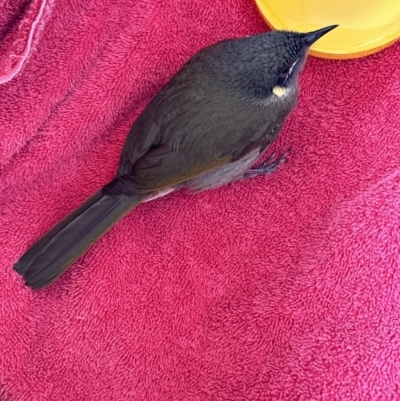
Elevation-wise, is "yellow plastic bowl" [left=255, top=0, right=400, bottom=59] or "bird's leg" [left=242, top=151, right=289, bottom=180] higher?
"yellow plastic bowl" [left=255, top=0, right=400, bottom=59]

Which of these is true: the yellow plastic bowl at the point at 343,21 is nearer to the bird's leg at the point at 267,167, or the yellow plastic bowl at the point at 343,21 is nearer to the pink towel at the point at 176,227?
the pink towel at the point at 176,227

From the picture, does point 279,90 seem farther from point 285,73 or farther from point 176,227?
point 176,227

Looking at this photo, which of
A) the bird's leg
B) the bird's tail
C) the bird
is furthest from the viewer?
the bird's leg

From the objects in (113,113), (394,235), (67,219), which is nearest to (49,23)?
(113,113)

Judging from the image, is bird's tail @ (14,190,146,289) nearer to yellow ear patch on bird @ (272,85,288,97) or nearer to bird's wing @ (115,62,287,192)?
bird's wing @ (115,62,287,192)

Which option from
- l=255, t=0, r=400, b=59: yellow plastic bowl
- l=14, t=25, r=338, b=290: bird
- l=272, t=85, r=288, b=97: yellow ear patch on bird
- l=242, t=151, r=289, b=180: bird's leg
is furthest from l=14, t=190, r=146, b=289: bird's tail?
l=255, t=0, r=400, b=59: yellow plastic bowl

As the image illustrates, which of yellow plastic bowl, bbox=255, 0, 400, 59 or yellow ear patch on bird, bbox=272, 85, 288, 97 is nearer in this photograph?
yellow ear patch on bird, bbox=272, 85, 288, 97

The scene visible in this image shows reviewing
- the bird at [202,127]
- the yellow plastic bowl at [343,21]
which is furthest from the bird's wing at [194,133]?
the yellow plastic bowl at [343,21]
